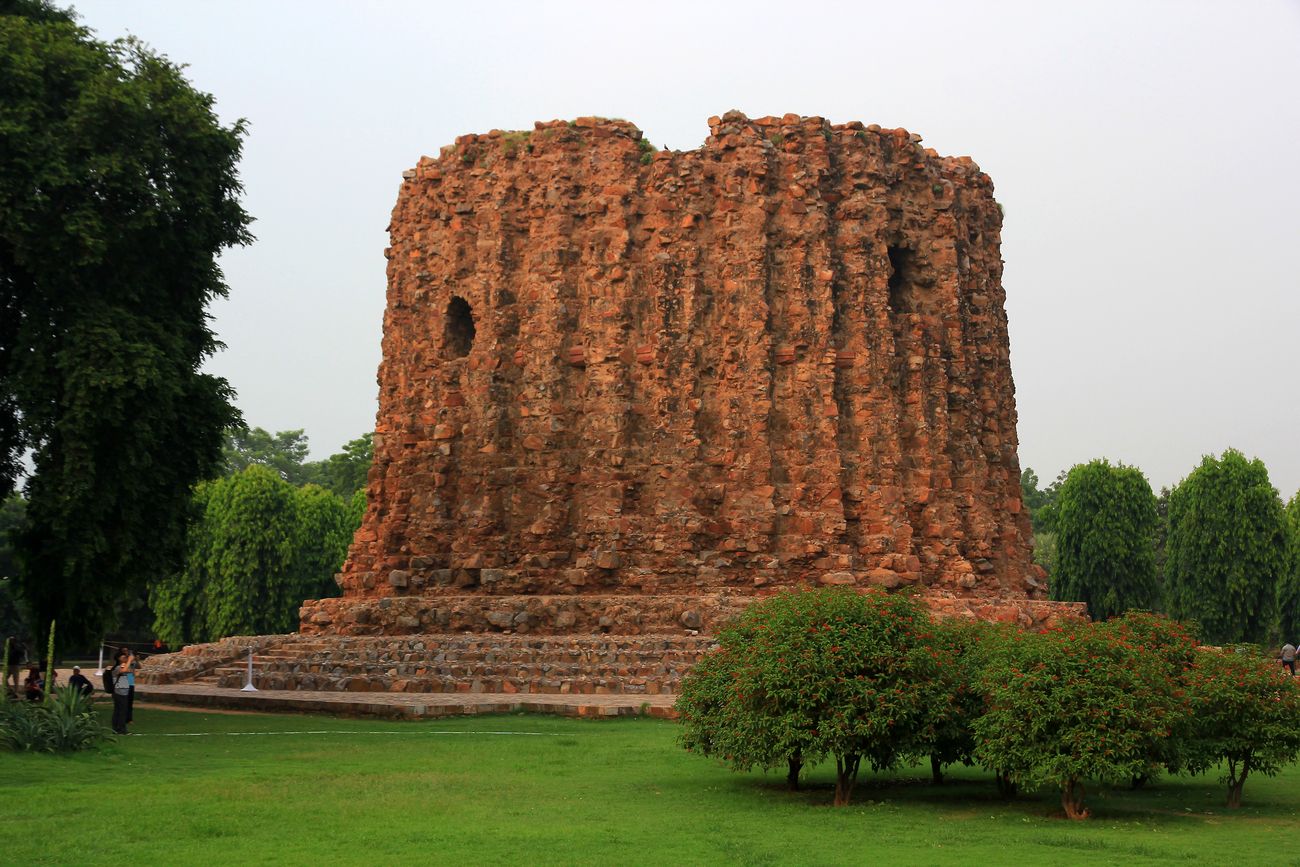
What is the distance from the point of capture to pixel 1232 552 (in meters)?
37.1

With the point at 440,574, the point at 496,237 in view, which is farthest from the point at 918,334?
the point at 440,574

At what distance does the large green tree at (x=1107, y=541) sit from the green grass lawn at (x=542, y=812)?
25.7m

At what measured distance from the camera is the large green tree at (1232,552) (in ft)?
121

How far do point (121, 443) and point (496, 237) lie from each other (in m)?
9.89

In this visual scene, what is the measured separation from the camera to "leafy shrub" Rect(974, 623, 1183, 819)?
34.9ft

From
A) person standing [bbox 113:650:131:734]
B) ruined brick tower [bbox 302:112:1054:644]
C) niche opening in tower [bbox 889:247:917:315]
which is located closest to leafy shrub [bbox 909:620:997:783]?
person standing [bbox 113:650:131:734]

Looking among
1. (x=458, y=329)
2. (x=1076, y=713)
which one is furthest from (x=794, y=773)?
(x=458, y=329)

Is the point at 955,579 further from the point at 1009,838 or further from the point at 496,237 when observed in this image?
the point at 1009,838

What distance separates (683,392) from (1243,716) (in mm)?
13494

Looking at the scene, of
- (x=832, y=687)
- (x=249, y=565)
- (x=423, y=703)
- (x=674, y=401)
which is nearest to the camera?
(x=832, y=687)

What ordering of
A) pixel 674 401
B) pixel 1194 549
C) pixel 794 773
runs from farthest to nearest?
pixel 1194 549, pixel 674 401, pixel 794 773

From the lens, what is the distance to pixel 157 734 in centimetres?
1609

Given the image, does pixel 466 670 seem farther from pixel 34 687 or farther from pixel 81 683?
pixel 34 687

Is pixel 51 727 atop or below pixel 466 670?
below
